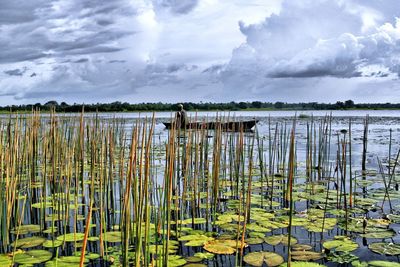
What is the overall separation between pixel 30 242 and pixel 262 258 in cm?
223

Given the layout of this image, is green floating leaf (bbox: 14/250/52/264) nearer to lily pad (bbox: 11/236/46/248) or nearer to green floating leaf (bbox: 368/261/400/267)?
lily pad (bbox: 11/236/46/248)

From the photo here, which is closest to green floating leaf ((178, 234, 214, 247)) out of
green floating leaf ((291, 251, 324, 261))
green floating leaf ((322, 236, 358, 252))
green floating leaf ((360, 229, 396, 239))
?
green floating leaf ((291, 251, 324, 261))

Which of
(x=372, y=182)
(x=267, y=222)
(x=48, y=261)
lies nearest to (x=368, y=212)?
(x=267, y=222)

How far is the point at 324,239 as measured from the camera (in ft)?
13.7

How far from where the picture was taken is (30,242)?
390 centimetres

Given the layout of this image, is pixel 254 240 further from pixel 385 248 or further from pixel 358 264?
pixel 385 248

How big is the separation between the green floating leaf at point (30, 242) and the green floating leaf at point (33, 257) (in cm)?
21

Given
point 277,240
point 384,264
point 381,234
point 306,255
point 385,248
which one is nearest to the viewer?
point 384,264

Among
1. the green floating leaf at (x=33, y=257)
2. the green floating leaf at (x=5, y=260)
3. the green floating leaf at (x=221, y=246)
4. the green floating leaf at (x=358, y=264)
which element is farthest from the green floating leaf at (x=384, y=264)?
the green floating leaf at (x=5, y=260)

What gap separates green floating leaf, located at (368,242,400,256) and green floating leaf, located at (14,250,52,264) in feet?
9.81

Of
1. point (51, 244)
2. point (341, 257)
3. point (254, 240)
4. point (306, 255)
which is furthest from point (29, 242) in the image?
point (341, 257)

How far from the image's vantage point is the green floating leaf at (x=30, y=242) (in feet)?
12.6

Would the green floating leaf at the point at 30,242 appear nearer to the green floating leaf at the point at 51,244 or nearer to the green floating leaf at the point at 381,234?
the green floating leaf at the point at 51,244

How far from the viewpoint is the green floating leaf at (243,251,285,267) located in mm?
3381
